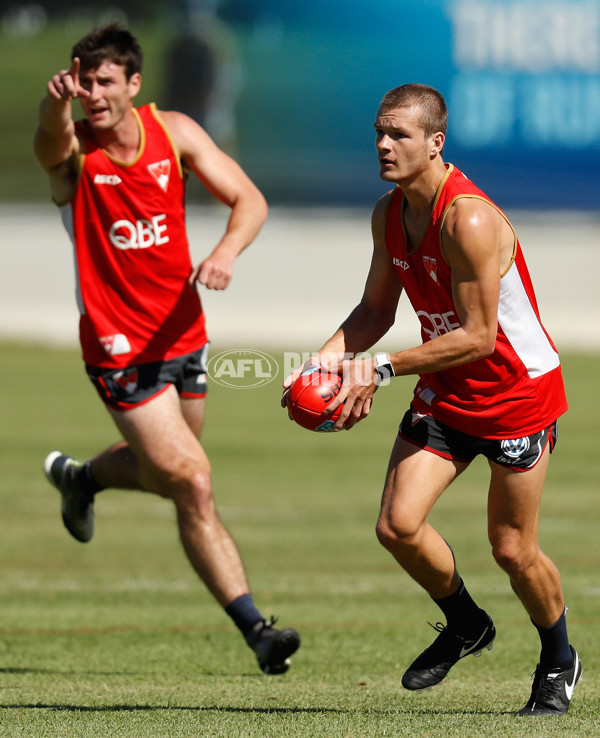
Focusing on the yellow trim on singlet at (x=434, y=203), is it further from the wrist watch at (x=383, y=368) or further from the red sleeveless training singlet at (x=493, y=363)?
the wrist watch at (x=383, y=368)

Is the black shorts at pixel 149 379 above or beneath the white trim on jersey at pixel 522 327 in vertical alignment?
beneath

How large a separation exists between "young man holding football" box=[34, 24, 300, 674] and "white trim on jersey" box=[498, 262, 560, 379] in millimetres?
1589

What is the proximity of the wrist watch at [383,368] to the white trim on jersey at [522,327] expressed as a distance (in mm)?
552

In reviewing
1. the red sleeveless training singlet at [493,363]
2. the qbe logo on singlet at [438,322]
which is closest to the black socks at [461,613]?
the red sleeveless training singlet at [493,363]

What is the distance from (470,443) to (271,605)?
3859mm

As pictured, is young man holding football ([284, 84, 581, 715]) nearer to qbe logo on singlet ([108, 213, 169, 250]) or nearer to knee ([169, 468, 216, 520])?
knee ([169, 468, 216, 520])

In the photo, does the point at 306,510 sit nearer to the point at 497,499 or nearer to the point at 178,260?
the point at 178,260

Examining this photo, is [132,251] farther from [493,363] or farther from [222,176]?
[493,363]

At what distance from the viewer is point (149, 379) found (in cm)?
678

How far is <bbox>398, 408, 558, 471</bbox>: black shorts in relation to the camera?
5367 millimetres

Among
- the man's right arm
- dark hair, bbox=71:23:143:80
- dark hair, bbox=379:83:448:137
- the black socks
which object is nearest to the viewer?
dark hair, bbox=379:83:448:137

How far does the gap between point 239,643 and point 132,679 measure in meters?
1.44

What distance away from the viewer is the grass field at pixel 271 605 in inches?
209

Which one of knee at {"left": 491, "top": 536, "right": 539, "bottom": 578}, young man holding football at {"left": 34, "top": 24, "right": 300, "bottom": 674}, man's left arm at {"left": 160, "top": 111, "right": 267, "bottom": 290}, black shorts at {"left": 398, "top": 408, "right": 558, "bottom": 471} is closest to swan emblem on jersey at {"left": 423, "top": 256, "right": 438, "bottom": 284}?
→ black shorts at {"left": 398, "top": 408, "right": 558, "bottom": 471}
